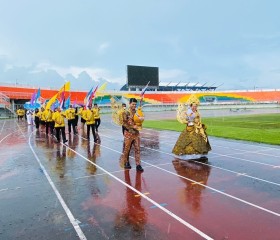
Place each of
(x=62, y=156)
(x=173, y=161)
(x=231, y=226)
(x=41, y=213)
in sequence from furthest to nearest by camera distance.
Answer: (x=62, y=156), (x=173, y=161), (x=41, y=213), (x=231, y=226)

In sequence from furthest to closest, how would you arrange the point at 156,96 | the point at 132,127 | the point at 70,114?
the point at 156,96
the point at 70,114
the point at 132,127

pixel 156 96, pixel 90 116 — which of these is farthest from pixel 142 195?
pixel 156 96

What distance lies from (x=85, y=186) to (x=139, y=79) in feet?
208

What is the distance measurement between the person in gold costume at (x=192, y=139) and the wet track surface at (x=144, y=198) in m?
0.34

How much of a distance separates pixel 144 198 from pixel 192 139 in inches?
159

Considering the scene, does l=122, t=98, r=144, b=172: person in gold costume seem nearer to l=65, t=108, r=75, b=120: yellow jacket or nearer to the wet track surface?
the wet track surface

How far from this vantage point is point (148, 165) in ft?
30.6

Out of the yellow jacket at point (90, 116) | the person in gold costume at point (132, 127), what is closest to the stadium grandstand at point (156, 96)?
the yellow jacket at point (90, 116)

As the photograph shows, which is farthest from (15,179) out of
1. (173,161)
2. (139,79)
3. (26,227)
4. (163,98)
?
(163,98)

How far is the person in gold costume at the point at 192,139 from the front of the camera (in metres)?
9.72

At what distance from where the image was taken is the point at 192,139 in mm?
9789

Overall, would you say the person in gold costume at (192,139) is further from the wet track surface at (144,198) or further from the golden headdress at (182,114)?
the wet track surface at (144,198)

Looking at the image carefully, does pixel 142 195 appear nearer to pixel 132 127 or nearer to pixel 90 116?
pixel 132 127

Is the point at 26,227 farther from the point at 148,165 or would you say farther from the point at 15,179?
Result: the point at 148,165
